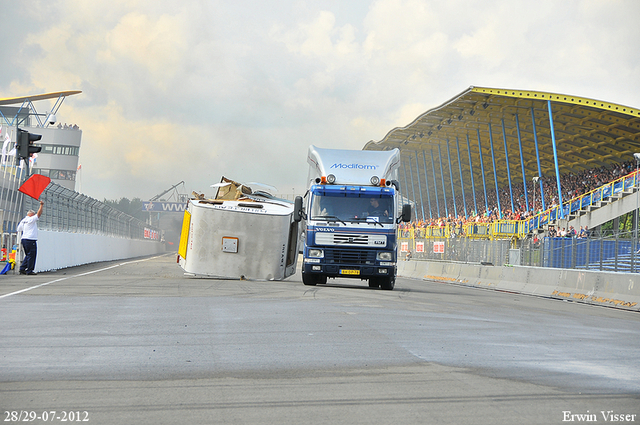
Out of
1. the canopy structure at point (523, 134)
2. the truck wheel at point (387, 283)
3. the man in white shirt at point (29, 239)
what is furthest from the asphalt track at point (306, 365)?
the canopy structure at point (523, 134)

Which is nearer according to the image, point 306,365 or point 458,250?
point 306,365

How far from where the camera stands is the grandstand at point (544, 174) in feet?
78.7

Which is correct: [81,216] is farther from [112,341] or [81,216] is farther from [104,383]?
[104,383]

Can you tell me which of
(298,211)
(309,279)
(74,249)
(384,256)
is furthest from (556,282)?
(74,249)

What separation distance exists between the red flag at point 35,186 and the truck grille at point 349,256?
374 inches

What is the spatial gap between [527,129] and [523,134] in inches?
101

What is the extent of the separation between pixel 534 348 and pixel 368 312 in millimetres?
3959

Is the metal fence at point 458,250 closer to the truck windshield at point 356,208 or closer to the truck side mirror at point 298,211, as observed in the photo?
the truck windshield at point 356,208

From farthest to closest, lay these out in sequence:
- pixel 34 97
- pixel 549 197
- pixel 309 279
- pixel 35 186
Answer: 1. pixel 34 97
2. pixel 549 197
3. pixel 35 186
4. pixel 309 279

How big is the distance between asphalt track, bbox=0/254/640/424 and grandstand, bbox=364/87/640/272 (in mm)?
10552

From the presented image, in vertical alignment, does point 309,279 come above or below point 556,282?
below

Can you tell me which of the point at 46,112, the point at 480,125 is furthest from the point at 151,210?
the point at 480,125

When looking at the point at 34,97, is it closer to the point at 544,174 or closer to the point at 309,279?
the point at 544,174

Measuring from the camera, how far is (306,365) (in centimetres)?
689
